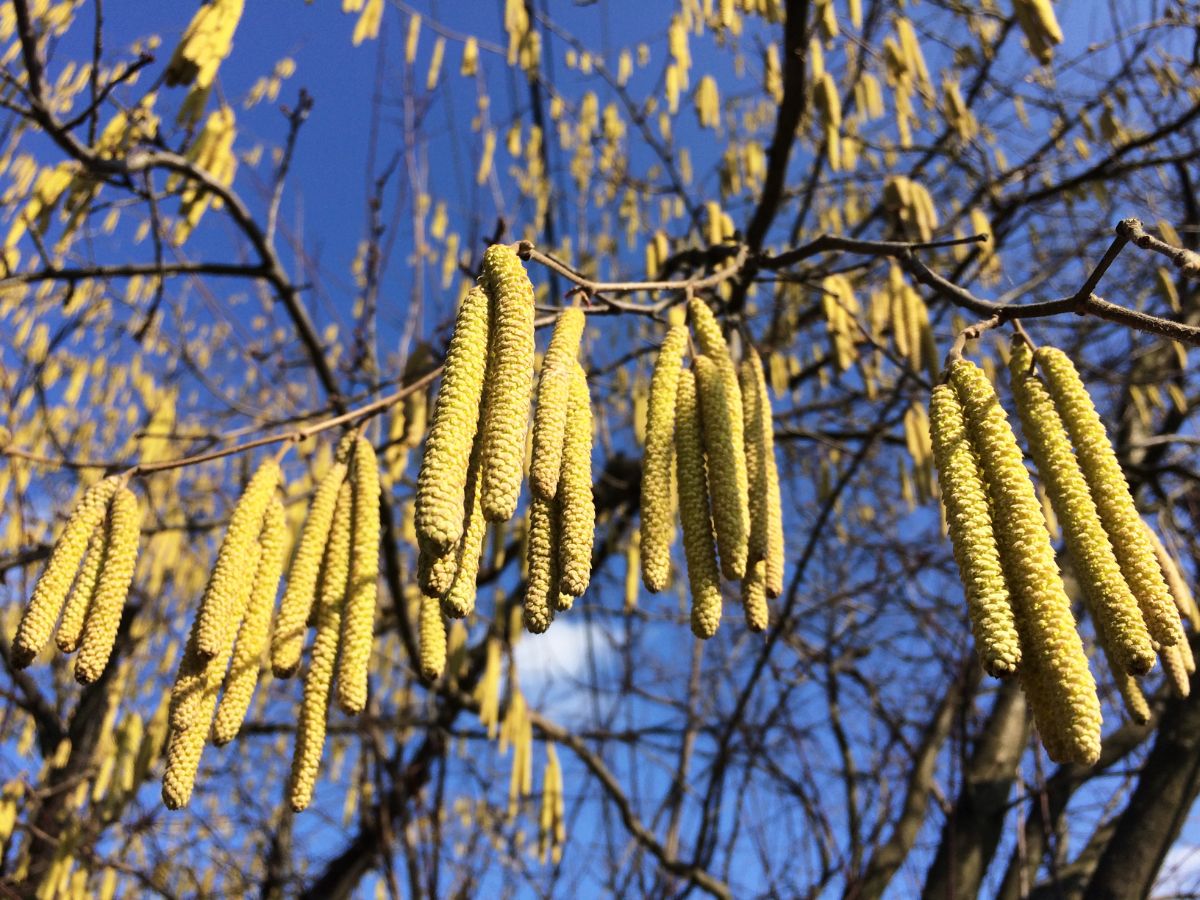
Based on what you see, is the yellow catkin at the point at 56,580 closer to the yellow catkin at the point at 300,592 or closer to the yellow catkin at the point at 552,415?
the yellow catkin at the point at 300,592

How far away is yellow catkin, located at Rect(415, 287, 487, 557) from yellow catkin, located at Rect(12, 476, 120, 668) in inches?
23.8

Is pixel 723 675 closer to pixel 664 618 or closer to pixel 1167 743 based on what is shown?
pixel 664 618

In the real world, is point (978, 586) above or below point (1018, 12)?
below

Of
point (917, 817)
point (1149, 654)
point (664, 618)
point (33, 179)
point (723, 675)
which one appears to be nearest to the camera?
point (1149, 654)

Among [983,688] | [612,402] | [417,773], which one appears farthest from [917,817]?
[612,402]

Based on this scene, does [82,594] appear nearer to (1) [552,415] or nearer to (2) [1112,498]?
(1) [552,415]

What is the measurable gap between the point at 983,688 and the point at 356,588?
3504 millimetres

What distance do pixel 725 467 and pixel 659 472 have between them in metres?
0.08

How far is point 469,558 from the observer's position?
83 centimetres

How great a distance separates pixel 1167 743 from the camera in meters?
2.49

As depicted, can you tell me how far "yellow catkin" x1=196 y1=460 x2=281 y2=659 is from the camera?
1057mm

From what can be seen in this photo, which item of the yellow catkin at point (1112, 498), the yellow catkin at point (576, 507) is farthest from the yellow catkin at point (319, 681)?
the yellow catkin at point (1112, 498)

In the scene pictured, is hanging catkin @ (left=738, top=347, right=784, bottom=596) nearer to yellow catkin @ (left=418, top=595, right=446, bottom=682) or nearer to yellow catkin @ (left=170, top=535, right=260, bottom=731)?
yellow catkin @ (left=418, top=595, right=446, bottom=682)

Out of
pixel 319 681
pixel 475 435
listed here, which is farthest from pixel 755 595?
pixel 319 681
